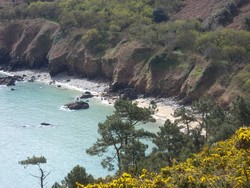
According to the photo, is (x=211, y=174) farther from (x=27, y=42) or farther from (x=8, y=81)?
(x=27, y=42)

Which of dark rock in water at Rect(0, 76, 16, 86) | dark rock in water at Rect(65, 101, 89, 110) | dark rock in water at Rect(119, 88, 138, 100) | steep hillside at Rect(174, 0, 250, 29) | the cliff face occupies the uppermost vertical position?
steep hillside at Rect(174, 0, 250, 29)

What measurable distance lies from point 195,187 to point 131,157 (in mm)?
20715

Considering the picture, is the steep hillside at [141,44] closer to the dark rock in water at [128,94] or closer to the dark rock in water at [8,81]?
the dark rock in water at [128,94]

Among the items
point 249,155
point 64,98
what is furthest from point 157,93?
point 249,155

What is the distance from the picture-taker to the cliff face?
75250 millimetres

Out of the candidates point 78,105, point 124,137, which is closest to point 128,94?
point 78,105

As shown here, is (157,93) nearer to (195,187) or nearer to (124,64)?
(124,64)

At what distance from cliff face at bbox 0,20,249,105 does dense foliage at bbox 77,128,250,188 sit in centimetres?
4781

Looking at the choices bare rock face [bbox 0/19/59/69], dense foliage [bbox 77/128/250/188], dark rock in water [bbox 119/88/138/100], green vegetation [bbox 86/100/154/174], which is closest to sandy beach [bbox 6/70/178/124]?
dark rock in water [bbox 119/88/138/100]

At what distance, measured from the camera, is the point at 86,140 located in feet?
208

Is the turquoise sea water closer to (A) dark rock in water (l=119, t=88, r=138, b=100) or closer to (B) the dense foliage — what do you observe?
(A) dark rock in water (l=119, t=88, r=138, b=100)

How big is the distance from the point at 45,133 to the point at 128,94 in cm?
2037

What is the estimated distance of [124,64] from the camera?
294 ft

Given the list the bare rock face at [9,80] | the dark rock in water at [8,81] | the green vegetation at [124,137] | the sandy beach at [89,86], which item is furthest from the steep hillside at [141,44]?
the green vegetation at [124,137]
